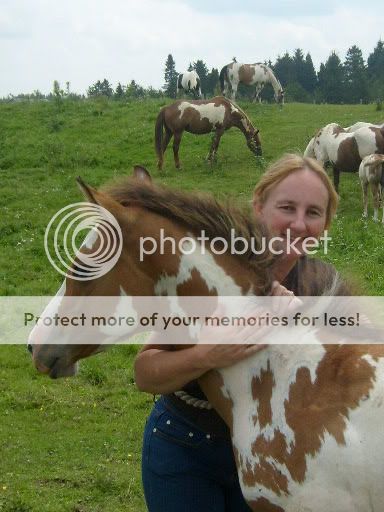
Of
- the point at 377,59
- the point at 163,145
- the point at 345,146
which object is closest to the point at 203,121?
the point at 163,145

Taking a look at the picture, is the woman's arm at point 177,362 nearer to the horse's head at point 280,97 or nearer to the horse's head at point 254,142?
the horse's head at point 254,142

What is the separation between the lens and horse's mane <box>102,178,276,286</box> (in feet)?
7.14

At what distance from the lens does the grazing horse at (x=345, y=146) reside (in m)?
11.8

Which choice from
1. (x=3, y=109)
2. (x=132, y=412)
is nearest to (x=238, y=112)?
(x=3, y=109)

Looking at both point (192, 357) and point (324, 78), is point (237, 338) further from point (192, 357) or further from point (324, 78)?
point (324, 78)

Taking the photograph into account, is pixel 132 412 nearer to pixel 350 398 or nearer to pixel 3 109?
pixel 350 398

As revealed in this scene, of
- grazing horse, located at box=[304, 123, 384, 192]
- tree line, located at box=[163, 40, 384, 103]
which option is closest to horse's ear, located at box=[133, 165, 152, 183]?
grazing horse, located at box=[304, 123, 384, 192]

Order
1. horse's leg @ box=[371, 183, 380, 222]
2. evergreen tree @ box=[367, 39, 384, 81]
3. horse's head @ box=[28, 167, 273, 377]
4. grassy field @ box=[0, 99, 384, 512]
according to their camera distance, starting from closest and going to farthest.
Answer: horse's head @ box=[28, 167, 273, 377] → grassy field @ box=[0, 99, 384, 512] → horse's leg @ box=[371, 183, 380, 222] → evergreen tree @ box=[367, 39, 384, 81]

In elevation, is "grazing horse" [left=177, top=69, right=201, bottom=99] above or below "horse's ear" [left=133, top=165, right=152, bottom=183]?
below

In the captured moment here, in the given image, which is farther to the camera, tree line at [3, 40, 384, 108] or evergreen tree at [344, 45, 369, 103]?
evergreen tree at [344, 45, 369, 103]

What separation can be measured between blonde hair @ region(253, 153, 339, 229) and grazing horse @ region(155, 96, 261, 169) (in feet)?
37.1

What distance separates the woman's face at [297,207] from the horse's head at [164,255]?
303 mm

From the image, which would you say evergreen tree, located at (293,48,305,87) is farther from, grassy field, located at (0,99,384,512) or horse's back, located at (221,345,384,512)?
horse's back, located at (221,345,384,512)

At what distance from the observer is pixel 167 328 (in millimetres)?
2289
